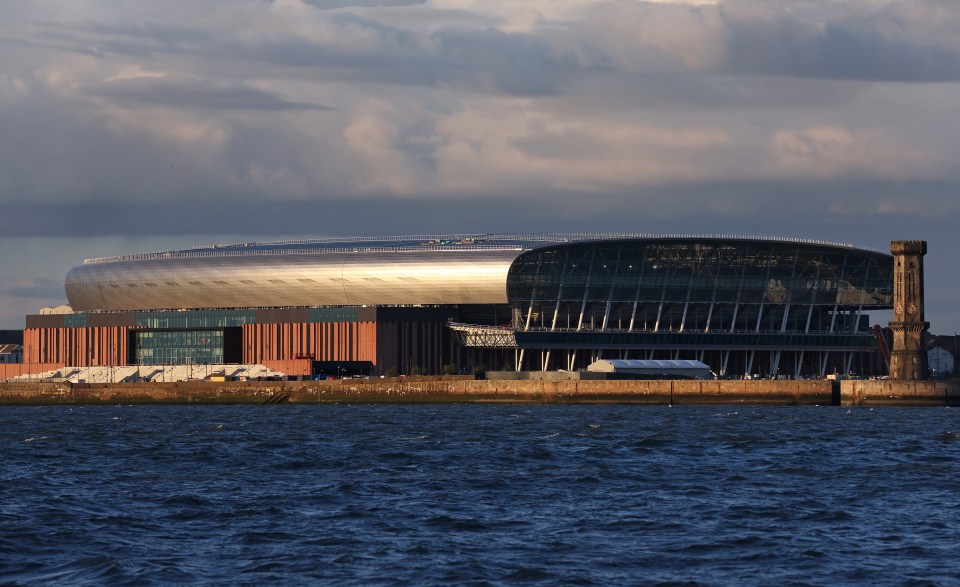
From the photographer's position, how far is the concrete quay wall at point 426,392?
122062 mm

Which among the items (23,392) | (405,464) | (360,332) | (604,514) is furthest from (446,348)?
(604,514)

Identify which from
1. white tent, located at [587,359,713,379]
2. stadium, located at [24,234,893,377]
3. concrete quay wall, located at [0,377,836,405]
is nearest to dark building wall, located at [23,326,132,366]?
stadium, located at [24,234,893,377]

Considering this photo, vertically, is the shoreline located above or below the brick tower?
below

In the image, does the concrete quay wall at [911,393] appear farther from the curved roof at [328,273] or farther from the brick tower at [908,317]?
the curved roof at [328,273]

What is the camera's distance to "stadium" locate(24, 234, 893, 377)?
158 metres

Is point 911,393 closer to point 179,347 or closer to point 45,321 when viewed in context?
point 179,347

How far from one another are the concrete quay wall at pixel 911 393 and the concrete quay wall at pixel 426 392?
3178mm

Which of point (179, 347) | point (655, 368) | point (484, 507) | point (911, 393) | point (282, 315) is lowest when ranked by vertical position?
point (484, 507)

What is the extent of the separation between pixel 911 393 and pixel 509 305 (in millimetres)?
52229

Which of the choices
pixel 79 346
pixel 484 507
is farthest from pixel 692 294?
pixel 484 507

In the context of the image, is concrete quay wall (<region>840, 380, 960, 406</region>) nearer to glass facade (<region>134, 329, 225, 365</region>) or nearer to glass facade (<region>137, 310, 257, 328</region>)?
glass facade (<region>137, 310, 257, 328</region>)

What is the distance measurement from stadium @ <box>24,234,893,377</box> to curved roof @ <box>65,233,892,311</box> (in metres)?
0.18

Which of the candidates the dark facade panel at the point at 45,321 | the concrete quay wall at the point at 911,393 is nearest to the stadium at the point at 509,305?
the dark facade panel at the point at 45,321

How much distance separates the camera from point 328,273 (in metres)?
162
